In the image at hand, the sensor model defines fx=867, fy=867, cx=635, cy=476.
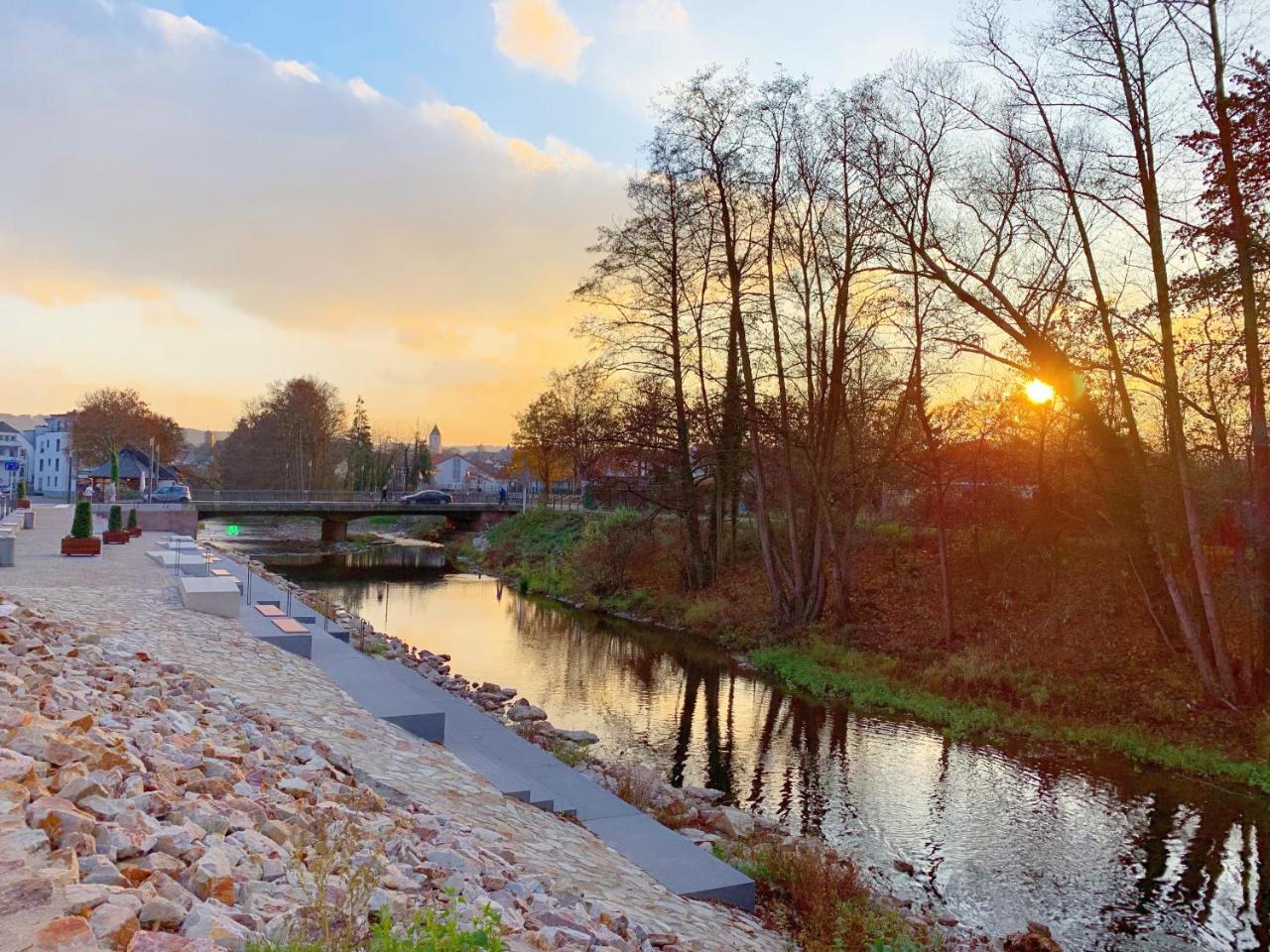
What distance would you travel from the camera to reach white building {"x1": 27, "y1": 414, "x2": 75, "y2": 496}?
288ft

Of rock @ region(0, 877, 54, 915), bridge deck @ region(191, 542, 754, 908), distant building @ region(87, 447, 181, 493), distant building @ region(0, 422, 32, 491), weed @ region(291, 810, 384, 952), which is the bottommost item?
bridge deck @ region(191, 542, 754, 908)

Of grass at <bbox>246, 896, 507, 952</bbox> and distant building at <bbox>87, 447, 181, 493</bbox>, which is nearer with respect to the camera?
grass at <bbox>246, 896, 507, 952</bbox>

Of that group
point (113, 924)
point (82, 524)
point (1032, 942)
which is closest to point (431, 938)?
point (113, 924)

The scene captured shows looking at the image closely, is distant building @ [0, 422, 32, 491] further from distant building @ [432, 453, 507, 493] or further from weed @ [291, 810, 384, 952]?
weed @ [291, 810, 384, 952]

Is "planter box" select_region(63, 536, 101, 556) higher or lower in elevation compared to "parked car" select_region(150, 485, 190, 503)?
lower

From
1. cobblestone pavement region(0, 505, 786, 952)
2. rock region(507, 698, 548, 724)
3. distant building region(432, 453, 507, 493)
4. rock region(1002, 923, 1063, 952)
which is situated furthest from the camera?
distant building region(432, 453, 507, 493)

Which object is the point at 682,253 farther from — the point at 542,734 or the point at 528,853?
the point at 528,853

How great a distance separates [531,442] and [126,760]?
5061 centimetres

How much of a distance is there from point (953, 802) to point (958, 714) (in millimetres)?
3875

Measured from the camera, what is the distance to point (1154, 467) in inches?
542

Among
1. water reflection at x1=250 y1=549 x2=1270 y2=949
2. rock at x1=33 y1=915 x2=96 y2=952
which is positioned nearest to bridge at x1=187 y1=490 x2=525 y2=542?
water reflection at x1=250 y1=549 x2=1270 y2=949

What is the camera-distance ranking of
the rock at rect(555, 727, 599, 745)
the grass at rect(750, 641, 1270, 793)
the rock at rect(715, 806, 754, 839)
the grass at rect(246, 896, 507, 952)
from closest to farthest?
the grass at rect(246, 896, 507, 952) < the rock at rect(715, 806, 754, 839) < the grass at rect(750, 641, 1270, 793) < the rock at rect(555, 727, 599, 745)

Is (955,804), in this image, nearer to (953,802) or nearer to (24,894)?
(953,802)

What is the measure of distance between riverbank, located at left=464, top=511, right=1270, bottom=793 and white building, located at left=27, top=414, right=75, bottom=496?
8497 cm
